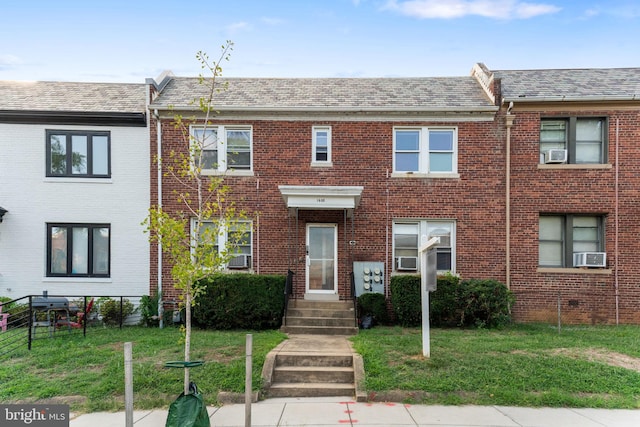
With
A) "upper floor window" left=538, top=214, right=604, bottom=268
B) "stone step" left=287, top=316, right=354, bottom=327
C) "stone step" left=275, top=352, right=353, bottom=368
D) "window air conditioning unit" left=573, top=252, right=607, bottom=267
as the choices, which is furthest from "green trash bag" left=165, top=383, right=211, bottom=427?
"window air conditioning unit" left=573, top=252, right=607, bottom=267

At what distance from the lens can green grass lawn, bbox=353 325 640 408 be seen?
5887 millimetres

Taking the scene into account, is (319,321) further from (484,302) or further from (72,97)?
(72,97)

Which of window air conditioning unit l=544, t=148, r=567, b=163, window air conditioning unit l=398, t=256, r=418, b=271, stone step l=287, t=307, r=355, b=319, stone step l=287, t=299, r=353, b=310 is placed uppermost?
window air conditioning unit l=544, t=148, r=567, b=163

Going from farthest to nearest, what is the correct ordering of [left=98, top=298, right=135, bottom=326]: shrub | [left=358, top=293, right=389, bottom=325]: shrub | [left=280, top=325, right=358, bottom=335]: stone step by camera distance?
1. [left=98, top=298, right=135, bottom=326]: shrub
2. [left=358, top=293, right=389, bottom=325]: shrub
3. [left=280, top=325, right=358, bottom=335]: stone step

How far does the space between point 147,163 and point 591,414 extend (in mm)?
11421

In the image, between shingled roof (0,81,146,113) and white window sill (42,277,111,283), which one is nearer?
white window sill (42,277,111,283)

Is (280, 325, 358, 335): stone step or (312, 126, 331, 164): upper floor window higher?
(312, 126, 331, 164): upper floor window

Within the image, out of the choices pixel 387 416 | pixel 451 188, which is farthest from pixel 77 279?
pixel 451 188

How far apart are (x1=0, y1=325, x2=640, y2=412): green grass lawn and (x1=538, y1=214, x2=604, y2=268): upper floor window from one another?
301 centimetres

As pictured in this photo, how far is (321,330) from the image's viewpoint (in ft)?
31.4

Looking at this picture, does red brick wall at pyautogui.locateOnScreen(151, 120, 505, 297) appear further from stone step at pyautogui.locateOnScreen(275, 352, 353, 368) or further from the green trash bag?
the green trash bag

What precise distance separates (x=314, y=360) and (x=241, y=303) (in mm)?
3543

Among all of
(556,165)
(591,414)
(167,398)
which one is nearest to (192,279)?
(167,398)

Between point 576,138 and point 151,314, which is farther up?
point 576,138
